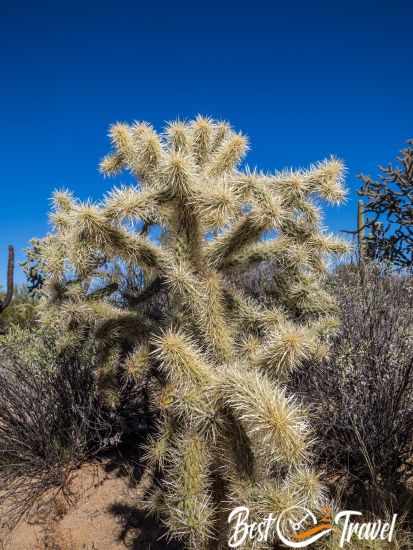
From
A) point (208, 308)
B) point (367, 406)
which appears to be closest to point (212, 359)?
point (208, 308)

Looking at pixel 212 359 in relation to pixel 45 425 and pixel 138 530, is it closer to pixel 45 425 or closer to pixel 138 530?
pixel 138 530

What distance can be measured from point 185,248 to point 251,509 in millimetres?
1453

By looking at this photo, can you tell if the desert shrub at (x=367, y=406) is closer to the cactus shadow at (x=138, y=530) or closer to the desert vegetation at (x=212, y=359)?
the desert vegetation at (x=212, y=359)

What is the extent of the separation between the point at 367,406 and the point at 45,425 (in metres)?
2.56

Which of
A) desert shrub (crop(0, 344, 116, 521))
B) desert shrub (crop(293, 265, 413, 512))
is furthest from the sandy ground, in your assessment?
desert shrub (crop(293, 265, 413, 512))

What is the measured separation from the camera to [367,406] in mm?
2906

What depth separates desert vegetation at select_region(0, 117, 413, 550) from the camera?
85.0 inches

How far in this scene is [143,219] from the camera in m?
2.68

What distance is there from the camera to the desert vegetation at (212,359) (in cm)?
216

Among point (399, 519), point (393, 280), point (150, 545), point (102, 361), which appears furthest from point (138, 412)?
point (393, 280)

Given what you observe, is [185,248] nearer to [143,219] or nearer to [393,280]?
[143,219]

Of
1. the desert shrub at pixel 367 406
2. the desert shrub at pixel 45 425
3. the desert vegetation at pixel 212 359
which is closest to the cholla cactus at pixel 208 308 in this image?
the desert vegetation at pixel 212 359

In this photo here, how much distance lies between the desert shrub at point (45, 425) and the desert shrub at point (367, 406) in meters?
1.76

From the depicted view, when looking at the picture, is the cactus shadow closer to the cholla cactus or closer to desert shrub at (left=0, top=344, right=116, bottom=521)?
the cholla cactus
